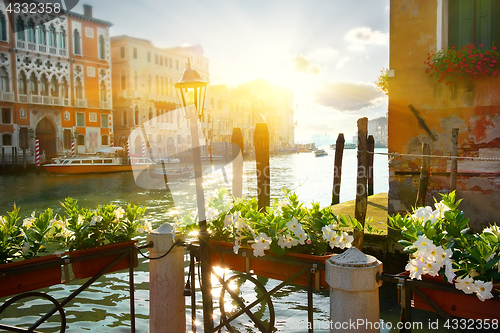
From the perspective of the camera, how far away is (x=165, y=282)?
2801 mm

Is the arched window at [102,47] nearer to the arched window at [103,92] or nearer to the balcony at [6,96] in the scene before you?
the arched window at [103,92]

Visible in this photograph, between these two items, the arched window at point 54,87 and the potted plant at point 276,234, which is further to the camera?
the arched window at point 54,87

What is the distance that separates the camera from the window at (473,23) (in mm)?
5023

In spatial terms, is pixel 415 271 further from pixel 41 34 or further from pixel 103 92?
pixel 103 92

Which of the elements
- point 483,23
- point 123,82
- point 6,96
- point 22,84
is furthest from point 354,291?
point 123,82

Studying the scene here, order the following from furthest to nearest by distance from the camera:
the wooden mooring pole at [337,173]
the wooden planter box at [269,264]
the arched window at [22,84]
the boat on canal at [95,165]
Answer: the arched window at [22,84] → the boat on canal at [95,165] → the wooden mooring pole at [337,173] → the wooden planter box at [269,264]

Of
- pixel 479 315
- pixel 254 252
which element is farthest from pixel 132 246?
pixel 479 315

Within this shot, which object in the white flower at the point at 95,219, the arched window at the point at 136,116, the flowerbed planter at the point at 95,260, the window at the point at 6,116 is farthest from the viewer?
the arched window at the point at 136,116

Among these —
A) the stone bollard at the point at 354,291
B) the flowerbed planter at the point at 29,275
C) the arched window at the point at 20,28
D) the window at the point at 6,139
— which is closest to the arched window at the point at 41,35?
the arched window at the point at 20,28

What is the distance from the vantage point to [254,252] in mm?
2377

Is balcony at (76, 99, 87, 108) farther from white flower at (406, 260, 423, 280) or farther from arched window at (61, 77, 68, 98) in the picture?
white flower at (406, 260, 423, 280)

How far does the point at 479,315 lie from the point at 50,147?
30220 mm

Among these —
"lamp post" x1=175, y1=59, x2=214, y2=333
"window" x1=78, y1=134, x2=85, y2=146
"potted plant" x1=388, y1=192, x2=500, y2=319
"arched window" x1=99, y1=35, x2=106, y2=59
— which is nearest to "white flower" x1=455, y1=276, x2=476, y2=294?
"potted plant" x1=388, y1=192, x2=500, y2=319

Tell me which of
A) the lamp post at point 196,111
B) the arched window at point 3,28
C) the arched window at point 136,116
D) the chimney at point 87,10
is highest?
the chimney at point 87,10
